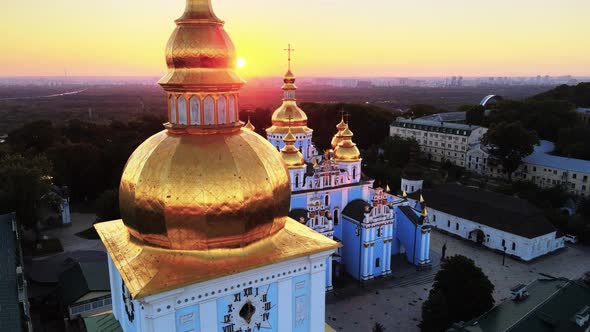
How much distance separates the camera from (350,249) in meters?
28.2

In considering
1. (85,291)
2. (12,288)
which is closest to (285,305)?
(12,288)

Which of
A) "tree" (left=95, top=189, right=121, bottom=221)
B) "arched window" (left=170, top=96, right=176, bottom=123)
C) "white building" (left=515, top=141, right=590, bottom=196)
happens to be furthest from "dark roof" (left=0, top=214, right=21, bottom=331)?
"white building" (left=515, top=141, right=590, bottom=196)

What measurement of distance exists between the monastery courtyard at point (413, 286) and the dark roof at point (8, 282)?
14.3m

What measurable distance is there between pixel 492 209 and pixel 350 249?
43.3 feet

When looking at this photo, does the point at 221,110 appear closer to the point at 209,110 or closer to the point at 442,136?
the point at 209,110

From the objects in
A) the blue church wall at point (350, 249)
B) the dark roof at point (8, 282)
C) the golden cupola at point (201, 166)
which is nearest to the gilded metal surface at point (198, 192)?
the golden cupola at point (201, 166)

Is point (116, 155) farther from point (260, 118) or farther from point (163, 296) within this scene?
point (163, 296)

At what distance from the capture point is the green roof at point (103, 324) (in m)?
→ 9.45

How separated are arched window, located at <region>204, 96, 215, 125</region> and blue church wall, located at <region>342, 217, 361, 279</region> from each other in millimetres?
21358

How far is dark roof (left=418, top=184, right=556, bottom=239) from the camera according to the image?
104 feet

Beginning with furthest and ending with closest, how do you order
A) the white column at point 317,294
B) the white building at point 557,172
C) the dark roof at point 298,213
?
the white building at point 557,172 → the dark roof at point 298,213 → the white column at point 317,294

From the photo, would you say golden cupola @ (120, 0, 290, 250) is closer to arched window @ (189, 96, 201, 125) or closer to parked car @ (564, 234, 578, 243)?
arched window @ (189, 96, 201, 125)

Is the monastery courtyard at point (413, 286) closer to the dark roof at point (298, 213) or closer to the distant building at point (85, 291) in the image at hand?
the dark roof at point (298, 213)

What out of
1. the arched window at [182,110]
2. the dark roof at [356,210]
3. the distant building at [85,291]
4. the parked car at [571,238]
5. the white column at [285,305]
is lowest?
the parked car at [571,238]
